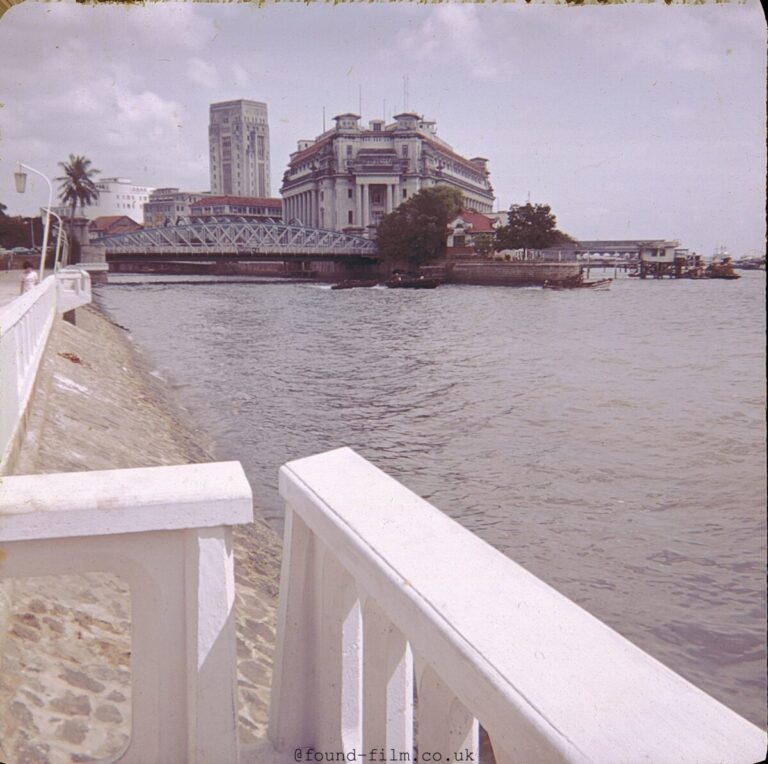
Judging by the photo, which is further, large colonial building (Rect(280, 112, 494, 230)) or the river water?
the river water

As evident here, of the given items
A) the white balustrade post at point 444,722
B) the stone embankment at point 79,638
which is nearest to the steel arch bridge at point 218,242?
the stone embankment at point 79,638

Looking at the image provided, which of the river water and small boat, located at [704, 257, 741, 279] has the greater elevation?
small boat, located at [704, 257, 741, 279]

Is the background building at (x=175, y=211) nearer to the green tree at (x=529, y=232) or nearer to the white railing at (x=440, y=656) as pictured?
the green tree at (x=529, y=232)

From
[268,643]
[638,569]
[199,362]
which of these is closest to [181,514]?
[268,643]

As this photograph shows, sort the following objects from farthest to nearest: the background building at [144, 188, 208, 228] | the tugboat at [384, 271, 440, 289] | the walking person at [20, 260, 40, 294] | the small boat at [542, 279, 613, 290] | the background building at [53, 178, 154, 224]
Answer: the small boat at [542, 279, 613, 290]
the tugboat at [384, 271, 440, 289]
the walking person at [20, 260, 40, 294]
the background building at [144, 188, 208, 228]
the background building at [53, 178, 154, 224]

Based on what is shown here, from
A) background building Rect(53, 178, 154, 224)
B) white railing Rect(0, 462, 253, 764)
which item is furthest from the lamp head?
background building Rect(53, 178, 154, 224)

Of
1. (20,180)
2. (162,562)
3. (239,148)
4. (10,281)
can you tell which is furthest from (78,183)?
(10,281)

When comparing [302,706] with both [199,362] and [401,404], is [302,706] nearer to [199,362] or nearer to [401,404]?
[401,404]

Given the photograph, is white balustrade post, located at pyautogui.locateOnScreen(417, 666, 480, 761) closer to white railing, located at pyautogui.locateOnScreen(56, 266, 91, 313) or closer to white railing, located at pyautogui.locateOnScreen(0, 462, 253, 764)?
white railing, located at pyautogui.locateOnScreen(0, 462, 253, 764)
